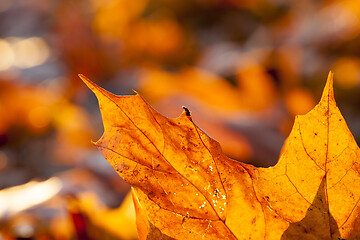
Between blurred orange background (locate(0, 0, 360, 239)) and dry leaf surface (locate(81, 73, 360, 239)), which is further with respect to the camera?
blurred orange background (locate(0, 0, 360, 239))

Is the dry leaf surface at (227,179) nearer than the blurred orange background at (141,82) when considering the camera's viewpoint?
Yes

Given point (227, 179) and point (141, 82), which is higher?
point (227, 179)

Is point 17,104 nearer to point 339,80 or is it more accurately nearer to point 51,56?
point 51,56

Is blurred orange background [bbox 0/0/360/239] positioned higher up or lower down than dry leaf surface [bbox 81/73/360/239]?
lower down

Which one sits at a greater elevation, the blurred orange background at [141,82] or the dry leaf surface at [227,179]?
the dry leaf surface at [227,179]
